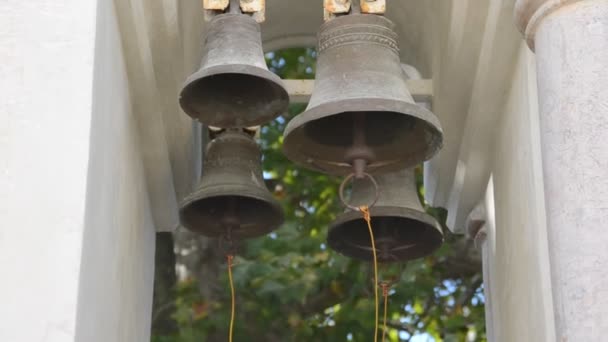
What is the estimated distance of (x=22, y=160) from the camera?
4.70 m

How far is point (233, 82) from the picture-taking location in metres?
6.04

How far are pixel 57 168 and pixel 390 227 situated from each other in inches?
85.4

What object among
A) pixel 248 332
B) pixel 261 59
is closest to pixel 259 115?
pixel 261 59

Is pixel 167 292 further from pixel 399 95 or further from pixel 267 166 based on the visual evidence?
pixel 399 95

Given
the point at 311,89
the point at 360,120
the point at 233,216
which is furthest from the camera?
the point at 311,89

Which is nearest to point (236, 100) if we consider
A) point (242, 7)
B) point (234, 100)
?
point (234, 100)

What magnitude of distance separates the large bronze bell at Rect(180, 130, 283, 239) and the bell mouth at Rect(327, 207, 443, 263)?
0.28 meters

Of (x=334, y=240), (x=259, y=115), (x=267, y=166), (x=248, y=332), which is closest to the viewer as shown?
(x=259, y=115)

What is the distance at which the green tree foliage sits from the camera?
31.2 ft

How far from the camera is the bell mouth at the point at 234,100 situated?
19.2 ft

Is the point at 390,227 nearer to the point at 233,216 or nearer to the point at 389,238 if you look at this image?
the point at 389,238

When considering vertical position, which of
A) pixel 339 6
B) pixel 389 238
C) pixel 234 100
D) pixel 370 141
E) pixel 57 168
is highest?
pixel 339 6

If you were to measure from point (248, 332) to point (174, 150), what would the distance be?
3187 millimetres

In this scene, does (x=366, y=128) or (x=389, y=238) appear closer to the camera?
(x=366, y=128)
